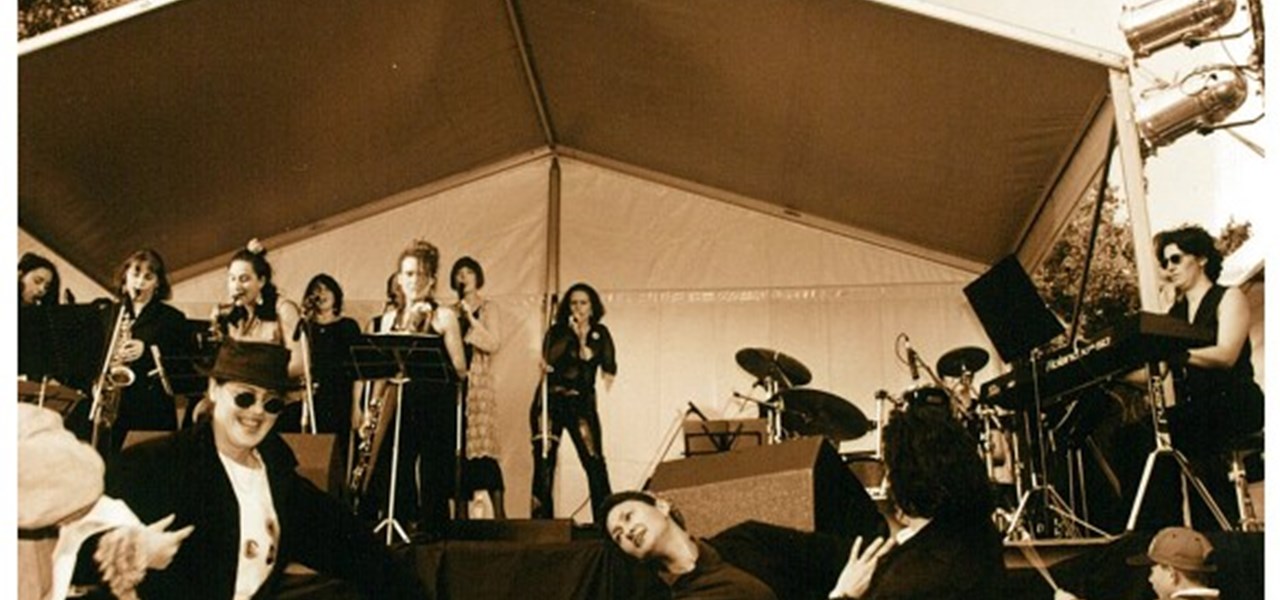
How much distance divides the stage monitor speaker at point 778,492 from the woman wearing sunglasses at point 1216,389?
111 centimetres

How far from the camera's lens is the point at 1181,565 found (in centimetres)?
453

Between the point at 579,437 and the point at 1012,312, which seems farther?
the point at 579,437

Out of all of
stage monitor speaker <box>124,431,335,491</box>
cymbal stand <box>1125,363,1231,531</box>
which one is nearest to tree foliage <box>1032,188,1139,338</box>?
cymbal stand <box>1125,363,1231,531</box>

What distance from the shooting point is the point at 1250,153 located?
18.4 ft

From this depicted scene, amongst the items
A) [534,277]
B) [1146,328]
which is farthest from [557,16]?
[1146,328]

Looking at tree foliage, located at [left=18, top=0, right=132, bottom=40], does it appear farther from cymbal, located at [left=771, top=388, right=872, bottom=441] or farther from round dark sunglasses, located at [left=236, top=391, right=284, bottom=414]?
cymbal, located at [left=771, top=388, right=872, bottom=441]

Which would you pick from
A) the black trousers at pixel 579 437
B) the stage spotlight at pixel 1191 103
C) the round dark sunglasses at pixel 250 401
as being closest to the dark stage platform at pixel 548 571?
the round dark sunglasses at pixel 250 401

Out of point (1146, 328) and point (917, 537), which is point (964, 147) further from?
point (917, 537)

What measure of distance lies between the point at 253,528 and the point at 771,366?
3.20 metres

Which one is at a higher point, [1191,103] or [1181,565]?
[1191,103]

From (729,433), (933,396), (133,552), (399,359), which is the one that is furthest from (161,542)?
(933,396)

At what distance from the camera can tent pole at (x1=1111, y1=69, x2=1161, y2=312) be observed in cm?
565

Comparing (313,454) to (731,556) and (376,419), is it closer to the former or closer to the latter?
(376,419)

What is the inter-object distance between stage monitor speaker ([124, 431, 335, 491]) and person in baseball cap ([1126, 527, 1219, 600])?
9.12ft
